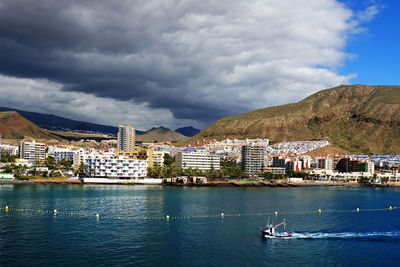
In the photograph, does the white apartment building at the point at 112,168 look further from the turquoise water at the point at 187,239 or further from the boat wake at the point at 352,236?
the boat wake at the point at 352,236

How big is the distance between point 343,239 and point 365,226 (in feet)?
43.6

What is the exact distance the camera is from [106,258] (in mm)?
42938

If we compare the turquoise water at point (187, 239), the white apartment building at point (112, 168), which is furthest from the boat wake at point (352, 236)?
the white apartment building at point (112, 168)

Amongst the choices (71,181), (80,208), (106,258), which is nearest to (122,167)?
(71,181)

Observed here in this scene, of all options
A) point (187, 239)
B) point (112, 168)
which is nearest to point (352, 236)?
point (187, 239)

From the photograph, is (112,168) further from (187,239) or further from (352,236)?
(352,236)

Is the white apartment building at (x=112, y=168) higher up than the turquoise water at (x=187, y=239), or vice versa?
the white apartment building at (x=112, y=168)

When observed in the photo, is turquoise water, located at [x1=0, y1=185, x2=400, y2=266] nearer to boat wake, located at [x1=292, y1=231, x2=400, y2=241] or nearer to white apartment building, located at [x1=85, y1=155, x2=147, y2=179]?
boat wake, located at [x1=292, y1=231, x2=400, y2=241]

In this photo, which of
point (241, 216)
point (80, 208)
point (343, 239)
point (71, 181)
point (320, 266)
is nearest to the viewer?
point (320, 266)

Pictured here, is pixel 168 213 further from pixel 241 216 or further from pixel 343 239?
pixel 343 239

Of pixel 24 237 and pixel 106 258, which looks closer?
pixel 106 258

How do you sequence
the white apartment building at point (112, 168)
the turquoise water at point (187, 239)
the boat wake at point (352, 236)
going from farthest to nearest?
1. the white apartment building at point (112, 168)
2. the boat wake at point (352, 236)
3. the turquoise water at point (187, 239)

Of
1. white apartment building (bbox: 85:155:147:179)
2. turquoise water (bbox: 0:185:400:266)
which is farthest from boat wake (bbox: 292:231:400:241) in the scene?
white apartment building (bbox: 85:155:147:179)

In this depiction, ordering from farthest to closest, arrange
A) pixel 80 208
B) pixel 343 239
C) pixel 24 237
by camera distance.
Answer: pixel 80 208
pixel 343 239
pixel 24 237
